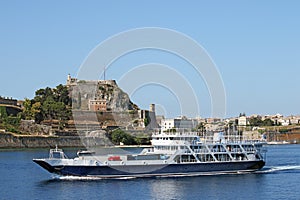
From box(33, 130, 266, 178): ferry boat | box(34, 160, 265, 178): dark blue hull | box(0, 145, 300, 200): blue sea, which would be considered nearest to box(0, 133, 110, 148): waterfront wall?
box(0, 145, 300, 200): blue sea

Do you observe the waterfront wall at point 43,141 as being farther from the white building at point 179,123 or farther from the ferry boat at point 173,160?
the ferry boat at point 173,160

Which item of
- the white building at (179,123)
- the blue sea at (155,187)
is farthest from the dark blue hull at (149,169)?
the white building at (179,123)

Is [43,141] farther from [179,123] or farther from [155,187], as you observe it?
[155,187]

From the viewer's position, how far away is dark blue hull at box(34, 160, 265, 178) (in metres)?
54.7

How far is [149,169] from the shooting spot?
185ft

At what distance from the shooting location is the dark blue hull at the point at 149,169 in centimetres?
5472

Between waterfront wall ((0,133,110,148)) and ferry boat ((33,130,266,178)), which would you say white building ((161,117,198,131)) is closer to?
waterfront wall ((0,133,110,148))

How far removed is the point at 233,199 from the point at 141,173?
13.6 metres

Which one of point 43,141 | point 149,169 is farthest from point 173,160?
point 43,141

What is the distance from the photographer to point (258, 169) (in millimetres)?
63344

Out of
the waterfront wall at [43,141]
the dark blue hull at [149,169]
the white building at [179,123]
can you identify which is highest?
the white building at [179,123]

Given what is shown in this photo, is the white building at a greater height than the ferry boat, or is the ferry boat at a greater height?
the white building

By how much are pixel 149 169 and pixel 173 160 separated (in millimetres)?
2731

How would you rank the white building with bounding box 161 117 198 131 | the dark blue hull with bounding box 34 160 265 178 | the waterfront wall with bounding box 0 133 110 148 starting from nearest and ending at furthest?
1. the dark blue hull with bounding box 34 160 265 178
2. the white building with bounding box 161 117 198 131
3. the waterfront wall with bounding box 0 133 110 148
